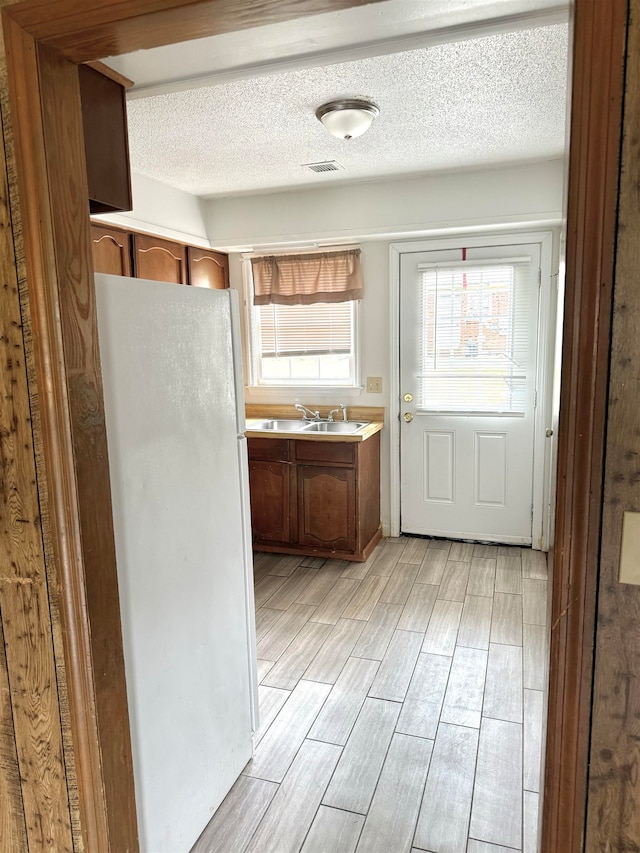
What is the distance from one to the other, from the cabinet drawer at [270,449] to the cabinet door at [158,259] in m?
1.20

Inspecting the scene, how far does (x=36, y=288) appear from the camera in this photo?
117cm

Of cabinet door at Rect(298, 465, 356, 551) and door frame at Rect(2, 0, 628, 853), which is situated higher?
door frame at Rect(2, 0, 628, 853)

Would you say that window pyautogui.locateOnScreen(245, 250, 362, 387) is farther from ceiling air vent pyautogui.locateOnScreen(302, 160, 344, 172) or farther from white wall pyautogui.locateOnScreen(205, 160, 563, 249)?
ceiling air vent pyautogui.locateOnScreen(302, 160, 344, 172)

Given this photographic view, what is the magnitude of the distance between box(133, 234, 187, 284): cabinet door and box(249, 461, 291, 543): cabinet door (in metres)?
1.36

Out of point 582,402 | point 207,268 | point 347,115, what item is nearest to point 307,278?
point 207,268

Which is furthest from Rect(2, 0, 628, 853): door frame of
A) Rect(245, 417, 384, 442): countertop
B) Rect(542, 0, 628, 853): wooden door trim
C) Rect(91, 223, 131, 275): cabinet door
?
Rect(245, 417, 384, 442): countertop

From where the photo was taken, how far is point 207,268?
4094mm

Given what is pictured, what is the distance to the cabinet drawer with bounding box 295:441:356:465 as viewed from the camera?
368cm

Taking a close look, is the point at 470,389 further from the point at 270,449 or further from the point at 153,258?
the point at 153,258

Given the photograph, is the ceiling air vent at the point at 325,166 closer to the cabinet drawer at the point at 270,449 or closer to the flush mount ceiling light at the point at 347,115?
the flush mount ceiling light at the point at 347,115

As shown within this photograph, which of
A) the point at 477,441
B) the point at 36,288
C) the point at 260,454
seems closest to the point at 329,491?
the point at 260,454

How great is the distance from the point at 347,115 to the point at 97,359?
165cm

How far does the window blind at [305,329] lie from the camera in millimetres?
4215

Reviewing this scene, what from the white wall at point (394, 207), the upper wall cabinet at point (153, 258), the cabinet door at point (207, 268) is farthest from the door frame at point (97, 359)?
the white wall at point (394, 207)
